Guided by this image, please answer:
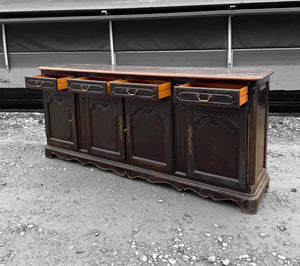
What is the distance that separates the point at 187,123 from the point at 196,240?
48.9 inches

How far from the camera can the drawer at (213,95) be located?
3.17 meters

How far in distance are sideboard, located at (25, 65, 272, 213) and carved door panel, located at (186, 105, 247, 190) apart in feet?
0.03

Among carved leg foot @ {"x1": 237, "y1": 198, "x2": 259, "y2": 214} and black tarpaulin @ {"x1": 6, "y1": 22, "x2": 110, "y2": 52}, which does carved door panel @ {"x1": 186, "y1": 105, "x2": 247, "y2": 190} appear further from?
black tarpaulin @ {"x1": 6, "y1": 22, "x2": 110, "y2": 52}

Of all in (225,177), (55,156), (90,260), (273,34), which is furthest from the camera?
(273,34)

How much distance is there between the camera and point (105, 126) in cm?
455

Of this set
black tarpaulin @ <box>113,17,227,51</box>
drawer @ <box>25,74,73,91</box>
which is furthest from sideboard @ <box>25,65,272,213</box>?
black tarpaulin @ <box>113,17,227,51</box>

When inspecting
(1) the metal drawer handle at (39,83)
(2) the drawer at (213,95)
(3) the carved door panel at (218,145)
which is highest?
(1) the metal drawer handle at (39,83)

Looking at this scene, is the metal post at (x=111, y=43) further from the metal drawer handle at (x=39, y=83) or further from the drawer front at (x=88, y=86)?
the drawer front at (x=88, y=86)

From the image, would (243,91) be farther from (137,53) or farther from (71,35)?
(71,35)

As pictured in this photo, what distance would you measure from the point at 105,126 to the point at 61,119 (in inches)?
33.6

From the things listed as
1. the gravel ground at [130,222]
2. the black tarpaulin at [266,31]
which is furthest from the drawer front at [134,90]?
the black tarpaulin at [266,31]

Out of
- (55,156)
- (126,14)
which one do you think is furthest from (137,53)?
(55,156)

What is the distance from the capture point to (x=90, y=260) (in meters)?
2.91

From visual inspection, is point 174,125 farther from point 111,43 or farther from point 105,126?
point 111,43
